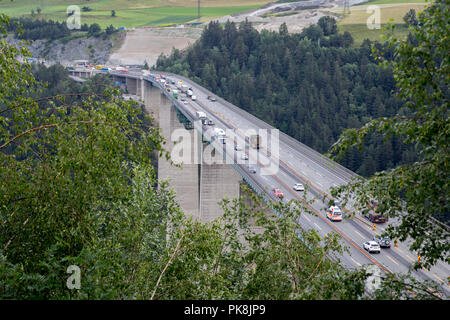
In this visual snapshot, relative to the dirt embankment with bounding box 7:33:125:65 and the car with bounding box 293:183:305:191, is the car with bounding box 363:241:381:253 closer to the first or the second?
the car with bounding box 293:183:305:191

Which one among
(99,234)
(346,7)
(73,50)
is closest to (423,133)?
(99,234)

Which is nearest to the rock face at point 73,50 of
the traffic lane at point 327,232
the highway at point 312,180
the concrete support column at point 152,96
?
the concrete support column at point 152,96

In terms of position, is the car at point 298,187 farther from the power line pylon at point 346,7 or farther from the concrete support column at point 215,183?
the power line pylon at point 346,7

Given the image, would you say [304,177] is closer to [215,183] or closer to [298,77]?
A: [215,183]

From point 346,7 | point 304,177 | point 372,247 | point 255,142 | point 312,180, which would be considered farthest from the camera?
point 346,7

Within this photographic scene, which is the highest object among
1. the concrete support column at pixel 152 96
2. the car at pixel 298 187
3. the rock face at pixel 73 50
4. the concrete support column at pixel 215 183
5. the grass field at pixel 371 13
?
the grass field at pixel 371 13

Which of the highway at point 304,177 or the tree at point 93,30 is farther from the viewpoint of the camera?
the tree at point 93,30

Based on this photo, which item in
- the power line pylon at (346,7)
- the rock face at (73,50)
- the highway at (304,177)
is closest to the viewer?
the highway at (304,177)
